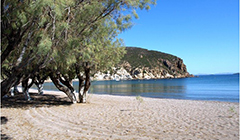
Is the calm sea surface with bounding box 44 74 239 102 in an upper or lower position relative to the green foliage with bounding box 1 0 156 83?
lower

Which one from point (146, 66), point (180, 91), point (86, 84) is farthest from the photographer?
point (146, 66)

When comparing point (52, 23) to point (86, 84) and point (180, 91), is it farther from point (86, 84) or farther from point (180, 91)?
point (180, 91)

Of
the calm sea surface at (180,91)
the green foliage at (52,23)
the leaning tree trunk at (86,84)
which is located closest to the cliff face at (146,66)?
the calm sea surface at (180,91)

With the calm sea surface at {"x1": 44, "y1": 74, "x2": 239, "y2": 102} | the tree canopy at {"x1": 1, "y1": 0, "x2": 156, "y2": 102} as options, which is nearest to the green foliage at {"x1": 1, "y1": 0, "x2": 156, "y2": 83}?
the tree canopy at {"x1": 1, "y1": 0, "x2": 156, "y2": 102}

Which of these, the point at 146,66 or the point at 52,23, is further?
the point at 146,66

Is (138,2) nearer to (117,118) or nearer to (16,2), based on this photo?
(16,2)

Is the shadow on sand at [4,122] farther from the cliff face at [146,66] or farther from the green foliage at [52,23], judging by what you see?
the cliff face at [146,66]

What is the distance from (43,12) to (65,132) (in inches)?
167

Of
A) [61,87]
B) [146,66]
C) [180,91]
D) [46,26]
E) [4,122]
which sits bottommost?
[180,91]

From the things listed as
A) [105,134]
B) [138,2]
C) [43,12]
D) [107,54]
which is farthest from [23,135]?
[107,54]

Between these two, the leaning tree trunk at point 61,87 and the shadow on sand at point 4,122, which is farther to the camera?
the leaning tree trunk at point 61,87

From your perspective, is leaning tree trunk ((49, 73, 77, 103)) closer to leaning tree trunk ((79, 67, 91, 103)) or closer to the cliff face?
leaning tree trunk ((79, 67, 91, 103))

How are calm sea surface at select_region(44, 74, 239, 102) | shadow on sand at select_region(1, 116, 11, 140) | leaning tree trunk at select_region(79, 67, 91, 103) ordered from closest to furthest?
shadow on sand at select_region(1, 116, 11, 140)
leaning tree trunk at select_region(79, 67, 91, 103)
calm sea surface at select_region(44, 74, 239, 102)

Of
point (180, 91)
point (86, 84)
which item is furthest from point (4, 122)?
point (180, 91)
